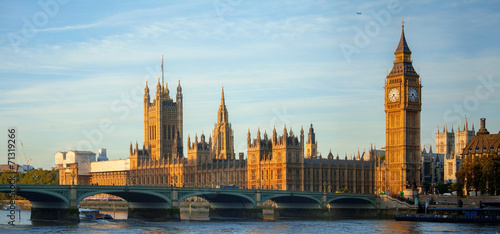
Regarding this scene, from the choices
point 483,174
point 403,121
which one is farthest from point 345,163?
point 483,174

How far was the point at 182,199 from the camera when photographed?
367ft

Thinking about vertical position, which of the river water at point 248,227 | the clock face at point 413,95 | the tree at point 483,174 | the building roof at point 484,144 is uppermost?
the clock face at point 413,95

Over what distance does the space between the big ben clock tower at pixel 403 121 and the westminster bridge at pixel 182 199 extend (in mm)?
14735

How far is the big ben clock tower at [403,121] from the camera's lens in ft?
470

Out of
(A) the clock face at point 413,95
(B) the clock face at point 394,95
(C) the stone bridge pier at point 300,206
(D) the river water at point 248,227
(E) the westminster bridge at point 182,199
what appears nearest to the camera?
(D) the river water at point 248,227

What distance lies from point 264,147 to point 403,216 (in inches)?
1833

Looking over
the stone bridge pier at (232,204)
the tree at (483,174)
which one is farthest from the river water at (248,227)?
the tree at (483,174)

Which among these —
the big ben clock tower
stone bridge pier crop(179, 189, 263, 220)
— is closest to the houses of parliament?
the big ben clock tower

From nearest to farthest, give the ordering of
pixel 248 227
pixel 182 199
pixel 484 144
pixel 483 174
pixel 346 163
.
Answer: pixel 248 227, pixel 182 199, pixel 483 174, pixel 484 144, pixel 346 163

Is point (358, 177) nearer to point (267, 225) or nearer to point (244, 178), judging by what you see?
point (244, 178)

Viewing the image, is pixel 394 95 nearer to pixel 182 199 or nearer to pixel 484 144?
pixel 484 144

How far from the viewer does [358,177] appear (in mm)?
154875

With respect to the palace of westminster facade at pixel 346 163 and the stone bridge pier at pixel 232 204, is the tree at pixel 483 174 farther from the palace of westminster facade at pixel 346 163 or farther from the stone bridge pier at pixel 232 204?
the stone bridge pier at pixel 232 204

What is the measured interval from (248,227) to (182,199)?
48.4 ft
